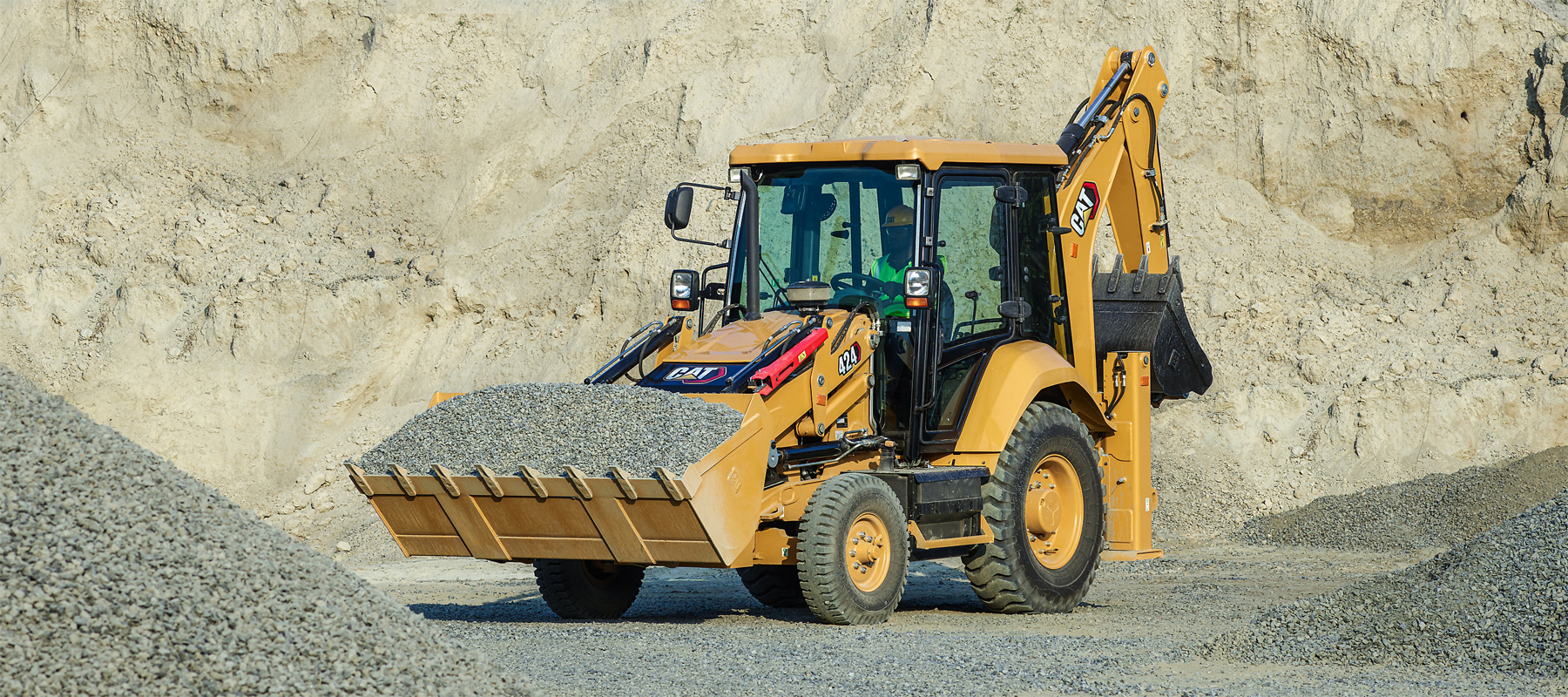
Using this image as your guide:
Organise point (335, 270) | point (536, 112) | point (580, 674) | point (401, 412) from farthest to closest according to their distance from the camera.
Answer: point (536, 112) → point (335, 270) → point (401, 412) → point (580, 674)

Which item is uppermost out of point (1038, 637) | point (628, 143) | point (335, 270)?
point (628, 143)

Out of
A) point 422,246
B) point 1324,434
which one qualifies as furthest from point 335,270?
point 1324,434

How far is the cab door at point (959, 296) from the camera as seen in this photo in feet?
29.7

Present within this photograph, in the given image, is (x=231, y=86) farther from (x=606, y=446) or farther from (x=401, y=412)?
(x=606, y=446)

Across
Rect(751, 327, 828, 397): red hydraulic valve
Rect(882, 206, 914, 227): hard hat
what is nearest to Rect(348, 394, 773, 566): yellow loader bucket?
Rect(751, 327, 828, 397): red hydraulic valve

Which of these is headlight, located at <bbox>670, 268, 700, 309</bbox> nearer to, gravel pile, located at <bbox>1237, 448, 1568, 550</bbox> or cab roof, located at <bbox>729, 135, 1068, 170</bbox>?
cab roof, located at <bbox>729, 135, 1068, 170</bbox>

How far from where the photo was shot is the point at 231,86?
22.6m

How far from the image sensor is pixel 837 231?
9258 mm

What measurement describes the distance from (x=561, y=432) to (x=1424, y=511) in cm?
914

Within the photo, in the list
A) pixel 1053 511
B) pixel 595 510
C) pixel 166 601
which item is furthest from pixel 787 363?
pixel 166 601

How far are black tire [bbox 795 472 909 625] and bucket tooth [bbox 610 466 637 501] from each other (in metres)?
1.00

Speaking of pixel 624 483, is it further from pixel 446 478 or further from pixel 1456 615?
pixel 1456 615

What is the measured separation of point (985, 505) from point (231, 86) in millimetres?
17105

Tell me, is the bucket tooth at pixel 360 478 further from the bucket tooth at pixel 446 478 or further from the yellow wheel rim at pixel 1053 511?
the yellow wheel rim at pixel 1053 511
